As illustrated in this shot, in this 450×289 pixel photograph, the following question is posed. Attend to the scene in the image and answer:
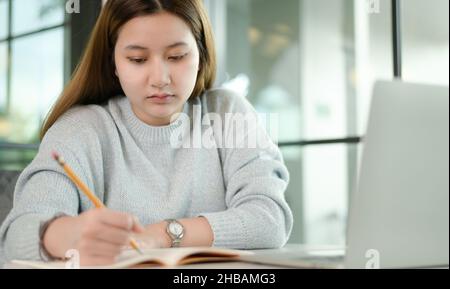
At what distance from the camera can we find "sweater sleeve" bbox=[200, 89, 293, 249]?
1088 millimetres

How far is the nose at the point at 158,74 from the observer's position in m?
1.16

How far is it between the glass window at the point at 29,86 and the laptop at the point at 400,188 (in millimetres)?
1906

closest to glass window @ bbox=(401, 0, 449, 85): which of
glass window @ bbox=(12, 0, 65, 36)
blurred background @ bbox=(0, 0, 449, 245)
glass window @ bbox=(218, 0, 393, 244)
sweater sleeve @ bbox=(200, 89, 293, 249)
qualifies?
blurred background @ bbox=(0, 0, 449, 245)

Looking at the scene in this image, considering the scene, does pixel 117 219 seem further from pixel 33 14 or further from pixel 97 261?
pixel 33 14

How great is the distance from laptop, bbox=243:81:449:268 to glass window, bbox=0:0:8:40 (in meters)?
2.07

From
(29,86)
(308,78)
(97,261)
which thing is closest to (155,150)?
(97,261)

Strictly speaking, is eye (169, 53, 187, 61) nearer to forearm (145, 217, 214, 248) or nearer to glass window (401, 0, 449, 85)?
forearm (145, 217, 214, 248)

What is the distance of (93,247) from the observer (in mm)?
718

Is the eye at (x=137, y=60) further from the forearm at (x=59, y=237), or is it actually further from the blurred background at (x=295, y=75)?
the blurred background at (x=295, y=75)

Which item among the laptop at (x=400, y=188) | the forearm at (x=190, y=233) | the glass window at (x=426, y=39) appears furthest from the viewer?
the glass window at (x=426, y=39)

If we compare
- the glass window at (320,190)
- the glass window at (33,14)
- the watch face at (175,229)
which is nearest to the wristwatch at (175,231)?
the watch face at (175,229)

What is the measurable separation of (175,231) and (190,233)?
3 cm
